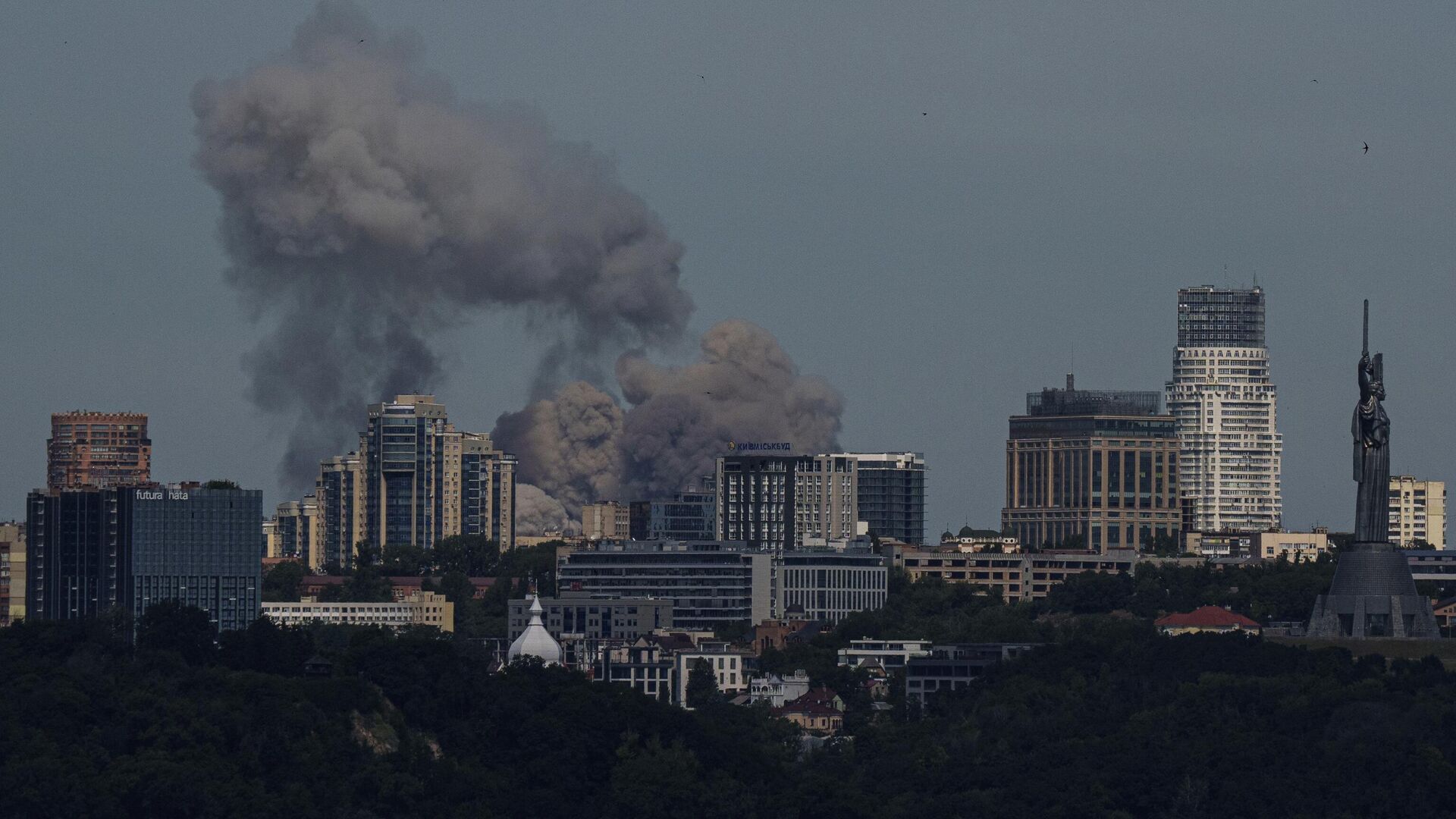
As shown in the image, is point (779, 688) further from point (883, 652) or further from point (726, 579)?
point (726, 579)

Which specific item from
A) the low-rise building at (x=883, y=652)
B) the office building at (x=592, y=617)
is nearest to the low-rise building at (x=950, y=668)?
the low-rise building at (x=883, y=652)

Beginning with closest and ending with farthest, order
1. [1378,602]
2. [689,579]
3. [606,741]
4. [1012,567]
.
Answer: [606,741], [1378,602], [689,579], [1012,567]

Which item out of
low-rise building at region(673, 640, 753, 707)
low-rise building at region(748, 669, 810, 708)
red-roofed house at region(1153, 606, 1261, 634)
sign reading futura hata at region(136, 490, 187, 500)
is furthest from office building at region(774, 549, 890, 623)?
low-rise building at region(748, 669, 810, 708)

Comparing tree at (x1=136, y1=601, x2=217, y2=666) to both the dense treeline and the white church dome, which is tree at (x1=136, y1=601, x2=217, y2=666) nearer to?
the dense treeline


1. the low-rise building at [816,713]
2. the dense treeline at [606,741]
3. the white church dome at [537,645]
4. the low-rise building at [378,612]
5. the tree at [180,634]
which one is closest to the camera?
the dense treeline at [606,741]

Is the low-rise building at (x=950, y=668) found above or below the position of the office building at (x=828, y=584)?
below

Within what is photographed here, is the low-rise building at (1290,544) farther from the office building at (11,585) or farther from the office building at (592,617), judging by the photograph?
the office building at (11,585)

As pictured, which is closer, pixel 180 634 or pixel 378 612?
pixel 180 634

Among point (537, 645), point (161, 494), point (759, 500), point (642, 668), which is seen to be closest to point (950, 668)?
point (537, 645)
